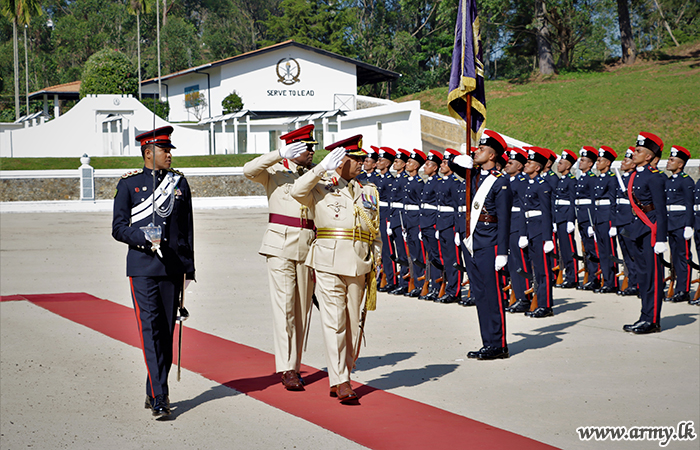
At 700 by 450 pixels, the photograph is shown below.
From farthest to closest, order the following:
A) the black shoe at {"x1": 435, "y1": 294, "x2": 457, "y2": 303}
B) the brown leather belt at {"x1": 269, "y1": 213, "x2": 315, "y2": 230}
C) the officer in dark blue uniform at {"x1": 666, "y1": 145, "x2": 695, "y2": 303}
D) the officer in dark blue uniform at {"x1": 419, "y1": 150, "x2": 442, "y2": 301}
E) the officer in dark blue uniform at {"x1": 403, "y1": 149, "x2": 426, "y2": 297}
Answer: the officer in dark blue uniform at {"x1": 403, "y1": 149, "x2": 426, "y2": 297} → the officer in dark blue uniform at {"x1": 419, "y1": 150, "x2": 442, "y2": 301} → the black shoe at {"x1": 435, "y1": 294, "x2": 457, "y2": 303} → the officer in dark blue uniform at {"x1": 666, "y1": 145, "x2": 695, "y2": 303} → the brown leather belt at {"x1": 269, "y1": 213, "x2": 315, "y2": 230}

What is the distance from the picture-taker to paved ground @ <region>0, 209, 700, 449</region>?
4.82 metres

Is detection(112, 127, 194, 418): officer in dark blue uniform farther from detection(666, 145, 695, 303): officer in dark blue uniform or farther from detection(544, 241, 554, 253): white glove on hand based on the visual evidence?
detection(666, 145, 695, 303): officer in dark blue uniform

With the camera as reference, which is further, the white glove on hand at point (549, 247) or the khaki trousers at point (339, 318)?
the white glove on hand at point (549, 247)

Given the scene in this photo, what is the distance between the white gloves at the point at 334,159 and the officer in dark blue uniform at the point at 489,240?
189 centimetres

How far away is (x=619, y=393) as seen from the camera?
578cm

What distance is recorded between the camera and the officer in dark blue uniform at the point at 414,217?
1109 centimetres

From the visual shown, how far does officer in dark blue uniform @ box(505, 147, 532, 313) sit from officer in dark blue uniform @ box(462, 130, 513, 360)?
8.39 ft

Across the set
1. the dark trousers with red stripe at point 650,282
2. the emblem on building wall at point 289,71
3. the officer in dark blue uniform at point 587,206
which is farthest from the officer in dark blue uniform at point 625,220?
the emblem on building wall at point 289,71

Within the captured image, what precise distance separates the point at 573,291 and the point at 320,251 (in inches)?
283

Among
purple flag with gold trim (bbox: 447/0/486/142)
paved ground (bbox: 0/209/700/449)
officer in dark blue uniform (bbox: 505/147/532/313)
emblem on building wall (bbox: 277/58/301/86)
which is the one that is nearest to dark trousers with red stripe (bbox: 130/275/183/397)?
paved ground (bbox: 0/209/700/449)

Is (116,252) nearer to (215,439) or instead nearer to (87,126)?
(215,439)

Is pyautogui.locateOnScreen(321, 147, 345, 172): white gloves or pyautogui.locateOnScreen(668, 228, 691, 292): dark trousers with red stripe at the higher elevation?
pyautogui.locateOnScreen(321, 147, 345, 172): white gloves

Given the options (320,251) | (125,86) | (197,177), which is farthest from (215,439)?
(125,86)

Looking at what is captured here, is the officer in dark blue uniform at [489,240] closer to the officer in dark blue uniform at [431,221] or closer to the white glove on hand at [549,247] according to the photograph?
the white glove on hand at [549,247]
